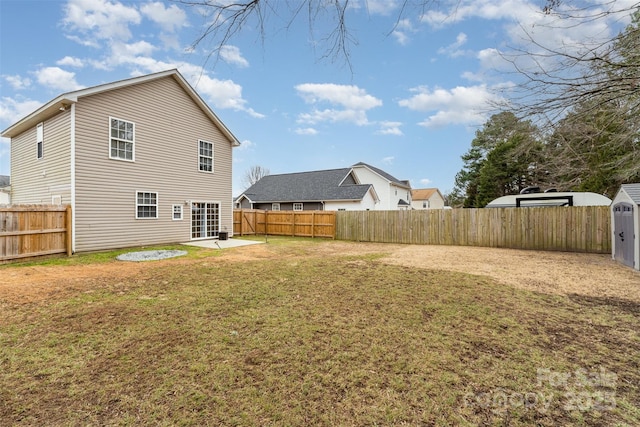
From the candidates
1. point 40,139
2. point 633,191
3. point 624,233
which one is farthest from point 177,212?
point 624,233

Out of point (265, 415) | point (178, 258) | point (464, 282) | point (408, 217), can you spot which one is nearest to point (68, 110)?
point (178, 258)

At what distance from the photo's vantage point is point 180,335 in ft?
11.4

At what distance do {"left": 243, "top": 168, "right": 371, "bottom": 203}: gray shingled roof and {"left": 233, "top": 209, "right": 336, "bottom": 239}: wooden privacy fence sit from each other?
18.5 feet

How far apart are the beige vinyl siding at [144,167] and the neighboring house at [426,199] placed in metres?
33.7

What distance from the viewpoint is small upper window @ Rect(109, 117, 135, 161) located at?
1076 centimetres

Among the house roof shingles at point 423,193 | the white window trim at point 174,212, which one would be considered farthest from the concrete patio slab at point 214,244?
the house roof shingles at point 423,193

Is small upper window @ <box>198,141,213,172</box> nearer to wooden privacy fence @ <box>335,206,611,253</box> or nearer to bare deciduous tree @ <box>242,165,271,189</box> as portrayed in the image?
wooden privacy fence @ <box>335,206,611,253</box>

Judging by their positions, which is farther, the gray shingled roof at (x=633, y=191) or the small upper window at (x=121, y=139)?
the small upper window at (x=121, y=139)

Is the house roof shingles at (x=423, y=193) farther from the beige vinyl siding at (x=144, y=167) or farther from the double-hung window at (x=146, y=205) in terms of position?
the double-hung window at (x=146, y=205)

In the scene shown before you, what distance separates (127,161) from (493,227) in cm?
1553

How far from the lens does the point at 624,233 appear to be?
8.36 m

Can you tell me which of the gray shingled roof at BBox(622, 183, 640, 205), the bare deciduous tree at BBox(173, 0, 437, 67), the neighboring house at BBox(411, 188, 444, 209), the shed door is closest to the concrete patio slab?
the bare deciduous tree at BBox(173, 0, 437, 67)

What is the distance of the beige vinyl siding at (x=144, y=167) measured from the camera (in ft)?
32.9

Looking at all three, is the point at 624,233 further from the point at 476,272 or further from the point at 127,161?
the point at 127,161
